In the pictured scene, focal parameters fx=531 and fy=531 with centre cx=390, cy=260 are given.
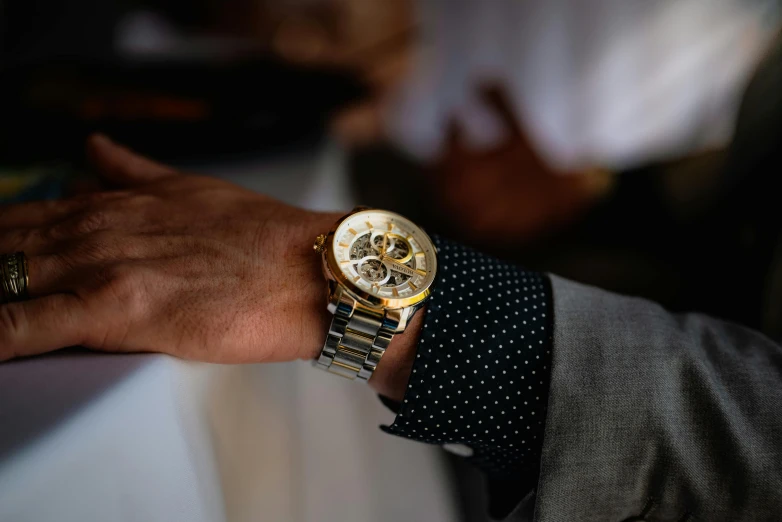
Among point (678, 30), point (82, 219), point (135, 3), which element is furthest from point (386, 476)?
point (678, 30)

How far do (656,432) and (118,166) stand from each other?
602 mm

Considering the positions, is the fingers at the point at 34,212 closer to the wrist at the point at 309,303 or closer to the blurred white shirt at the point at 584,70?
the wrist at the point at 309,303

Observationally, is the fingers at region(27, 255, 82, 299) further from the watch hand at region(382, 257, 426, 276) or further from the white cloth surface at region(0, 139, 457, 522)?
the watch hand at region(382, 257, 426, 276)

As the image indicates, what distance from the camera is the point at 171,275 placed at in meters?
0.44

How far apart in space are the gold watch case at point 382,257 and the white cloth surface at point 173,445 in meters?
0.13

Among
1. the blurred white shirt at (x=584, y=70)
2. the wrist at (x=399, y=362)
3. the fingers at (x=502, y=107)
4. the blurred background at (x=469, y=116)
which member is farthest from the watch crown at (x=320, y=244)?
the blurred white shirt at (x=584, y=70)

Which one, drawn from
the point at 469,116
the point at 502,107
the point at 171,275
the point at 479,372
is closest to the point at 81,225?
the point at 171,275

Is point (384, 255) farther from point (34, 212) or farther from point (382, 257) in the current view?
point (34, 212)

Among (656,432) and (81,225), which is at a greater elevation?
(81,225)

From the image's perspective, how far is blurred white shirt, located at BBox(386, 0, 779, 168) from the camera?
1.79 meters

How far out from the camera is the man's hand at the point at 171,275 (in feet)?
1.30

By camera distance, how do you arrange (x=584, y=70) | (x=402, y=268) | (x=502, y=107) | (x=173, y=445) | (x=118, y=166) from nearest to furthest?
1. (x=173, y=445)
2. (x=402, y=268)
3. (x=118, y=166)
4. (x=502, y=107)
5. (x=584, y=70)

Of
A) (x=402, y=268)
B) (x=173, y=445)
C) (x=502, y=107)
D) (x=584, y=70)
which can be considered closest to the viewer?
(x=173, y=445)

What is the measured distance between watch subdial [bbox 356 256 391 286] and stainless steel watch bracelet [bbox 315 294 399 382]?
0.03m
